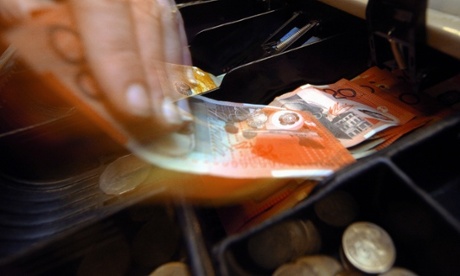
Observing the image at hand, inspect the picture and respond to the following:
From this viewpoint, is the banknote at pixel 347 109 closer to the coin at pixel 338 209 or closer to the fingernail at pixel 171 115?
the coin at pixel 338 209

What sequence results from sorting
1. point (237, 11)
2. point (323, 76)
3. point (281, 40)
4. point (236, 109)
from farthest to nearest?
point (237, 11) < point (281, 40) < point (323, 76) < point (236, 109)

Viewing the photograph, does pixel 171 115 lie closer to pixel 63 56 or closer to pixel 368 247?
pixel 63 56

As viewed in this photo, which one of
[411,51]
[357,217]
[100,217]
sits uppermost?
[411,51]

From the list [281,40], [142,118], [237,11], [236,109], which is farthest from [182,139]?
[237,11]

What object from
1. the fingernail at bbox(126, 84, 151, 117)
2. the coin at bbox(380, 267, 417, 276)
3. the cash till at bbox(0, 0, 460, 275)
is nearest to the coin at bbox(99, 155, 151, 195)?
the cash till at bbox(0, 0, 460, 275)

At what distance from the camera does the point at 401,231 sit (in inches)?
21.5

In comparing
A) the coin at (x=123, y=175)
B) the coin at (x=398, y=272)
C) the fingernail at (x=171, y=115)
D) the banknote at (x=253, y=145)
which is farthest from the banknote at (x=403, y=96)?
the coin at (x=123, y=175)

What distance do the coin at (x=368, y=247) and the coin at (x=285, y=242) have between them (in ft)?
0.21

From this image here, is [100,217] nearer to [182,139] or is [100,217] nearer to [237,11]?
[182,139]

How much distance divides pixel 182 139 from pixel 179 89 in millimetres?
304

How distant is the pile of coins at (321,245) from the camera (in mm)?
519

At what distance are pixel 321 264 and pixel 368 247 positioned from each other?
3.6 inches

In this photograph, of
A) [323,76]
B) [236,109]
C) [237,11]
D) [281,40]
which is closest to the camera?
[236,109]

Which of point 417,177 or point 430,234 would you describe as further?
point 417,177
